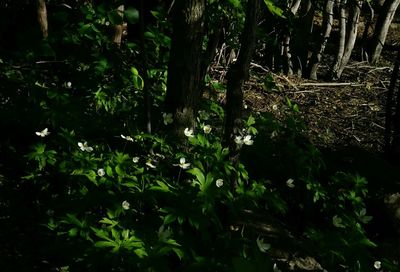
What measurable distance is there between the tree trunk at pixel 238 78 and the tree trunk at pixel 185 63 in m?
0.32

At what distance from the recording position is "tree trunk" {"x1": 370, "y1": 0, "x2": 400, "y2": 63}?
8.45 metres

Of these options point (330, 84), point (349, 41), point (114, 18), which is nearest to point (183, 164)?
point (114, 18)

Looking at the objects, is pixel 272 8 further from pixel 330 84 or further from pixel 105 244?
pixel 330 84

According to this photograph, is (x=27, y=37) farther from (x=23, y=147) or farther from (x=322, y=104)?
(x=322, y=104)

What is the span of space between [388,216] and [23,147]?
134 inches

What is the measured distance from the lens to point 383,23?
862cm

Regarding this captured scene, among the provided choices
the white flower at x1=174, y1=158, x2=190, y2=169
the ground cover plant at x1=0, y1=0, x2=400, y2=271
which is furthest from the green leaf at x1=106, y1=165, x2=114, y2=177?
the white flower at x1=174, y1=158, x2=190, y2=169

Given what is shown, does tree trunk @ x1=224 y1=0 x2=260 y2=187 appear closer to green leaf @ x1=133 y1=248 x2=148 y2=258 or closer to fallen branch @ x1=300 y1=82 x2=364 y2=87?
green leaf @ x1=133 y1=248 x2=148 y2=258

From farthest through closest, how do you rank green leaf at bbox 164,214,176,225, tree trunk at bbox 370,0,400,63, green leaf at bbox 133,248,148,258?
tree trunk at bbox 370,0,400,63 < green leaf at bbox 164,214,176,225 < green leaf at bbox 133,248,148,258

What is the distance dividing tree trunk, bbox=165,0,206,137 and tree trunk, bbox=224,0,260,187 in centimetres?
32

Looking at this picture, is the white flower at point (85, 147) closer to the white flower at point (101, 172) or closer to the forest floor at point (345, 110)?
the white flower at point (101, 172)

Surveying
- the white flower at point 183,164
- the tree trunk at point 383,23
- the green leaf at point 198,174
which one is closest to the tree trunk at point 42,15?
the white flower at point 183,164

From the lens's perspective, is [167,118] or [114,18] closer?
[114,18]

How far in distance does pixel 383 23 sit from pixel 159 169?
7195 mm
